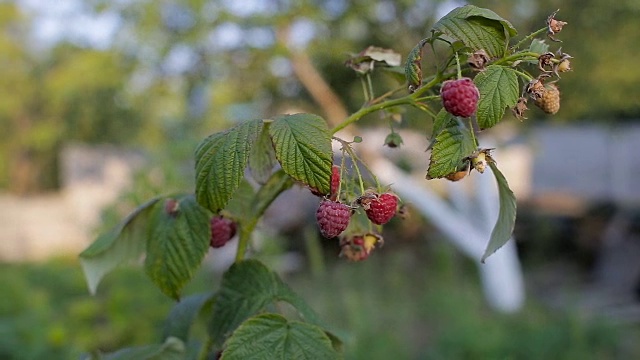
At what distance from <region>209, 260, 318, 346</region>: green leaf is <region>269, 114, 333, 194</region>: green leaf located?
7.7 inches

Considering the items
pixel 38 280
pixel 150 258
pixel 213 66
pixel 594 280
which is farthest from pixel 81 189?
pixel 150 258

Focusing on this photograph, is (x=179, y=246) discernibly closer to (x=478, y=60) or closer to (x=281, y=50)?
(x=478, y=60)

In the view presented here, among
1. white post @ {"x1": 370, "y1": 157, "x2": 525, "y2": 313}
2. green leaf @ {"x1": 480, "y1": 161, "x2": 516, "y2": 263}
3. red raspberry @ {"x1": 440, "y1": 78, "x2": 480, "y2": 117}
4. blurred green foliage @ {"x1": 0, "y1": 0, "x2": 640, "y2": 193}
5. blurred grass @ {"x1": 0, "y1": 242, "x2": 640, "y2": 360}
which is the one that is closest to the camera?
red raspberry @ {"x1": 440, "y1": 78, "x2": 480, "y2": 117}

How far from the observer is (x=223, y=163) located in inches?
28.5

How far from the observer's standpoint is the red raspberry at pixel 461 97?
0.67 m

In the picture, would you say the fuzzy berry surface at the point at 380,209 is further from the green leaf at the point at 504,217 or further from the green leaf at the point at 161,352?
the green leaf at the point at 161,352

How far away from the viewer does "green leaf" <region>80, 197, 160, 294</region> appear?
930 millimetres

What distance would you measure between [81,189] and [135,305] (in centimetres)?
701

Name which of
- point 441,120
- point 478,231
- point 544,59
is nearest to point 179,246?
point 441,120

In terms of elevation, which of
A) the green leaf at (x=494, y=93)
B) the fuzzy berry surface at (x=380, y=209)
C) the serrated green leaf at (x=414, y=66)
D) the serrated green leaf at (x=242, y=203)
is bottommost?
the serrated green leaf at (x=242, y=203)

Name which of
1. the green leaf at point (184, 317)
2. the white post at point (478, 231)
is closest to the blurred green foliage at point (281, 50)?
the white post at point (478, 231)

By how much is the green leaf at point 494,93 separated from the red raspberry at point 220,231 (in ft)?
1.14

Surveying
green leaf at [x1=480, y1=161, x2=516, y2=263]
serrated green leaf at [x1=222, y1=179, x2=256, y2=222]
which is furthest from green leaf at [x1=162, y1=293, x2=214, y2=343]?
green leaf at [x1=480, y1=161, x2=516, y2=263]

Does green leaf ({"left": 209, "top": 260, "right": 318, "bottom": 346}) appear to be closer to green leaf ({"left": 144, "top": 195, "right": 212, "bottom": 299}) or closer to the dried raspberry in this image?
green leaf ({"left": 144, "top": 195, "right": 212, "bottom": 299})
